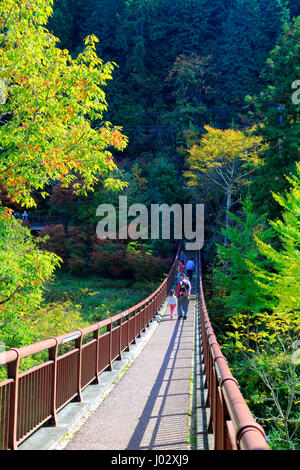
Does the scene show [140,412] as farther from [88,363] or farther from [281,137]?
[281,137]

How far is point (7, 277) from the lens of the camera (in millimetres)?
9648

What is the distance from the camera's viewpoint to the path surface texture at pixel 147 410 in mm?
5324

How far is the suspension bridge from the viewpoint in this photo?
4004 mm

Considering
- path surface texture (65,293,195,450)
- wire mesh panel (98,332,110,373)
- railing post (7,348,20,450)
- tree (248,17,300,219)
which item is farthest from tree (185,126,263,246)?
railing post (7,348,20,450)

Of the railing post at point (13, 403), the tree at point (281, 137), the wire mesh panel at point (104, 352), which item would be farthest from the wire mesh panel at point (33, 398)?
the tree at point (281, 137)

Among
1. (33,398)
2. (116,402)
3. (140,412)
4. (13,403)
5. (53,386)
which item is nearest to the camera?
(13,403)

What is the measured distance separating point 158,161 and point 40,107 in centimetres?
4738

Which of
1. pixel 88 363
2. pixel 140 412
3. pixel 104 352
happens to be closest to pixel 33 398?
pixel 140 412

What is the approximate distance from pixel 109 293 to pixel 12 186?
27773mm

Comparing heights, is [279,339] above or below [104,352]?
below

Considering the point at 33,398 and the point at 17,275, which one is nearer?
the point at 33,398

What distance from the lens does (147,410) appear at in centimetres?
691

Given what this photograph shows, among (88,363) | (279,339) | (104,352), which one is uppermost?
(88,363)
